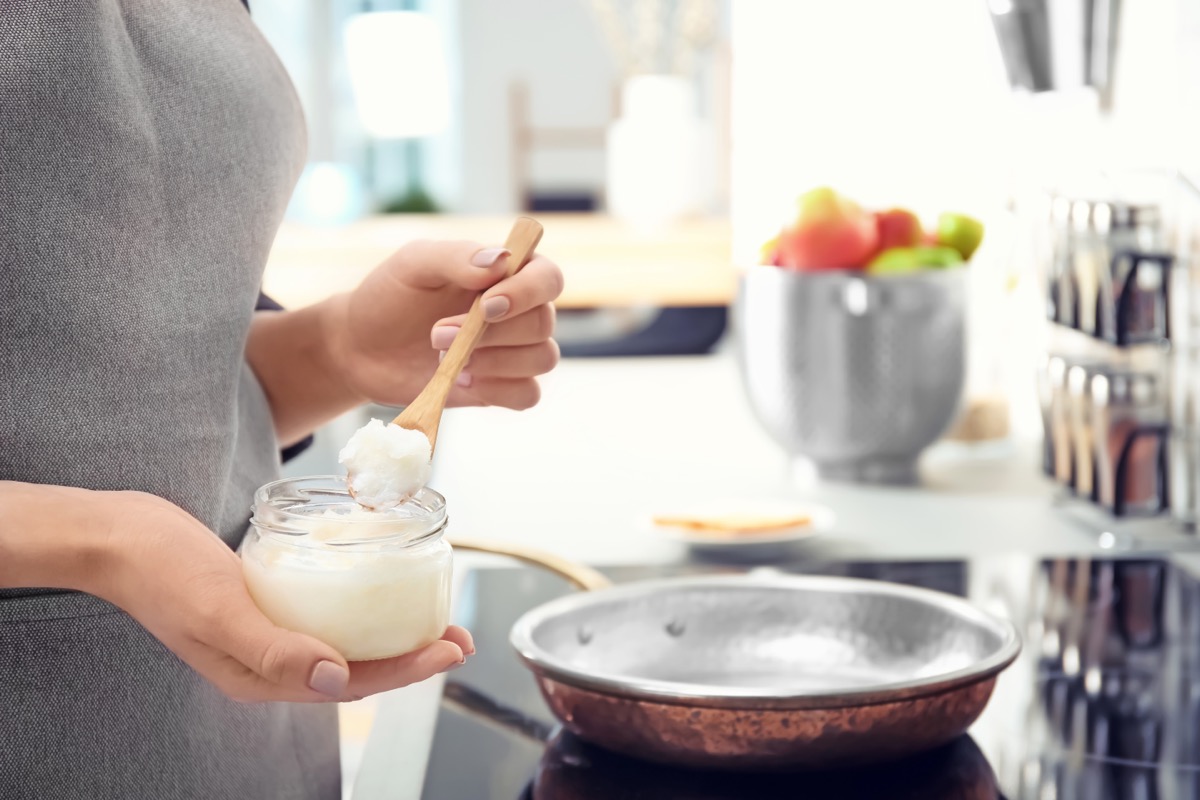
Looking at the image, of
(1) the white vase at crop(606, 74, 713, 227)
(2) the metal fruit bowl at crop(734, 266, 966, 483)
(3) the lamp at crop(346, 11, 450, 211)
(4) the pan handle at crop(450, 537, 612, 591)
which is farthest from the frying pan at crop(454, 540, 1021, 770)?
(3) the lamp at crop(346, 11, 450, 211)

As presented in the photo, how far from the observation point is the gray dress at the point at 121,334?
626mm

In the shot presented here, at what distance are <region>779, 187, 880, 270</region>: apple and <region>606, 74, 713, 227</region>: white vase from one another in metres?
2.05

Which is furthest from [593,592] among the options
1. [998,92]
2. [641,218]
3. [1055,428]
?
[641,218]

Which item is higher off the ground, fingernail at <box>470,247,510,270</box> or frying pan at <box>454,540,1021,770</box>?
fingernail at <box>470,247,510,270</box>

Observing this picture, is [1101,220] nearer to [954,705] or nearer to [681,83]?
[954,705]

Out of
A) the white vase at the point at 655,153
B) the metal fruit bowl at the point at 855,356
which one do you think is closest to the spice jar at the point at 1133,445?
the metal fruit bowl at the point at 855,356

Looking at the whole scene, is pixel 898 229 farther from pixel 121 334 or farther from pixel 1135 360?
pixel 121 334

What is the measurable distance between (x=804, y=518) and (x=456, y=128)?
339 inches

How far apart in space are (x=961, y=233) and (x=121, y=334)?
1138mm

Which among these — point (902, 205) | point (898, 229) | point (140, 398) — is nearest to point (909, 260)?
point (898, 229)

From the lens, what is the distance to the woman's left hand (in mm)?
726

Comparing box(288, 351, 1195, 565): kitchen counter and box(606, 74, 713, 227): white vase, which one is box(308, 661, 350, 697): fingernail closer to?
box(288, 351, 1195, 565): kitchen counter

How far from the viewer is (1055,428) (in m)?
1.36

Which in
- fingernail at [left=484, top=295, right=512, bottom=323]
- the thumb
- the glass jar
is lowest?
the glass jar
